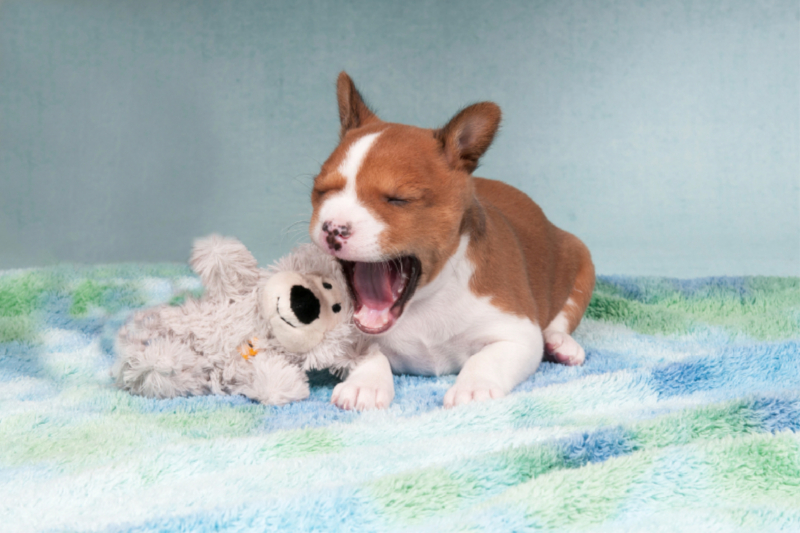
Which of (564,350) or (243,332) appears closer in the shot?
(243,332)

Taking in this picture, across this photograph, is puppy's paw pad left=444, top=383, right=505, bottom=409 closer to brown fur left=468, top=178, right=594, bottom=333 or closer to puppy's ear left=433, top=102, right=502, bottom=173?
brown fur left=468, top=178, right=594, bottom=333

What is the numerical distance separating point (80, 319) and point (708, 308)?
3.16 metres

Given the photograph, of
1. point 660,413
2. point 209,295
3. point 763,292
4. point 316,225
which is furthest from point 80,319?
point 763,292

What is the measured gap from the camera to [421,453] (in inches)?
82.1

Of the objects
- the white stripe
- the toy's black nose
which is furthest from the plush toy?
the white stripe

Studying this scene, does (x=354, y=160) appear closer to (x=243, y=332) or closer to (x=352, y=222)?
(x=352, y=222)

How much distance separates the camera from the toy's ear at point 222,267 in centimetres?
281

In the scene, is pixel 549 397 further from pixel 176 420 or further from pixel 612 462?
pixel 176 420

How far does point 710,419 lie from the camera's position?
7.30 feet

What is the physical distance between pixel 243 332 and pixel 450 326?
74cm

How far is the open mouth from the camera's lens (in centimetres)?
261

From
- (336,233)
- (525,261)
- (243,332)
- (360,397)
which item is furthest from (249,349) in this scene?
(525,261)

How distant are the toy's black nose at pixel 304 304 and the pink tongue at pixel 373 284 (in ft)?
0.49

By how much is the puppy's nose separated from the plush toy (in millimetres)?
332
